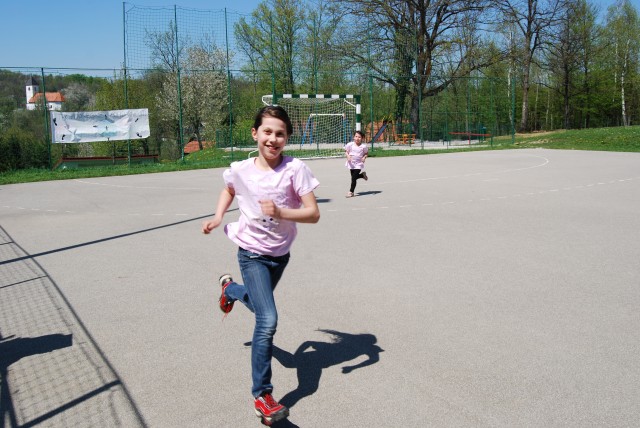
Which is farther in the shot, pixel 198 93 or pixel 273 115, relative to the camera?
pixel 198 93

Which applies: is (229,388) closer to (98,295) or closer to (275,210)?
(275,210)

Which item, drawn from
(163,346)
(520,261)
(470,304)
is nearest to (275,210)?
(163,346)

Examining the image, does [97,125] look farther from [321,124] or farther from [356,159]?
[321,124]

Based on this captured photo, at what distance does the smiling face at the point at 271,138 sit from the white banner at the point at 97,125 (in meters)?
18.9

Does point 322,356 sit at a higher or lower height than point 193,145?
lower

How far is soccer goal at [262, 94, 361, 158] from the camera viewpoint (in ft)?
98.4

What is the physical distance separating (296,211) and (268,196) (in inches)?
11.5

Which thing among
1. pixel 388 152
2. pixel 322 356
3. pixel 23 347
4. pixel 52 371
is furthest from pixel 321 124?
pixel 52 371

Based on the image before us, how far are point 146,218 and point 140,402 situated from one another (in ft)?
24.1

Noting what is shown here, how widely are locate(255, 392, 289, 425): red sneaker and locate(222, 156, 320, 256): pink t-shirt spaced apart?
86 centimetres

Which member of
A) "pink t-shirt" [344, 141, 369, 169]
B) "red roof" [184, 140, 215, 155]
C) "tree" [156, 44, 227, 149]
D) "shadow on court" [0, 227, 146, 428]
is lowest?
"shadow on court" [0, 227, 146, 428]

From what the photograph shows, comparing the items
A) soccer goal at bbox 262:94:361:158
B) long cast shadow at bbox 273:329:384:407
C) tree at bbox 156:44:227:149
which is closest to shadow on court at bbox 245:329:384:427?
long cast shadow at bbox 273:329:384:407

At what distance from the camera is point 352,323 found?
4.75 metres

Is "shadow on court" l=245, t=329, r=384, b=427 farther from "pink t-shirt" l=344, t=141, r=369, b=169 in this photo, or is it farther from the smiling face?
"pink t-shirt" l=344, t=141, r=369, b=169
